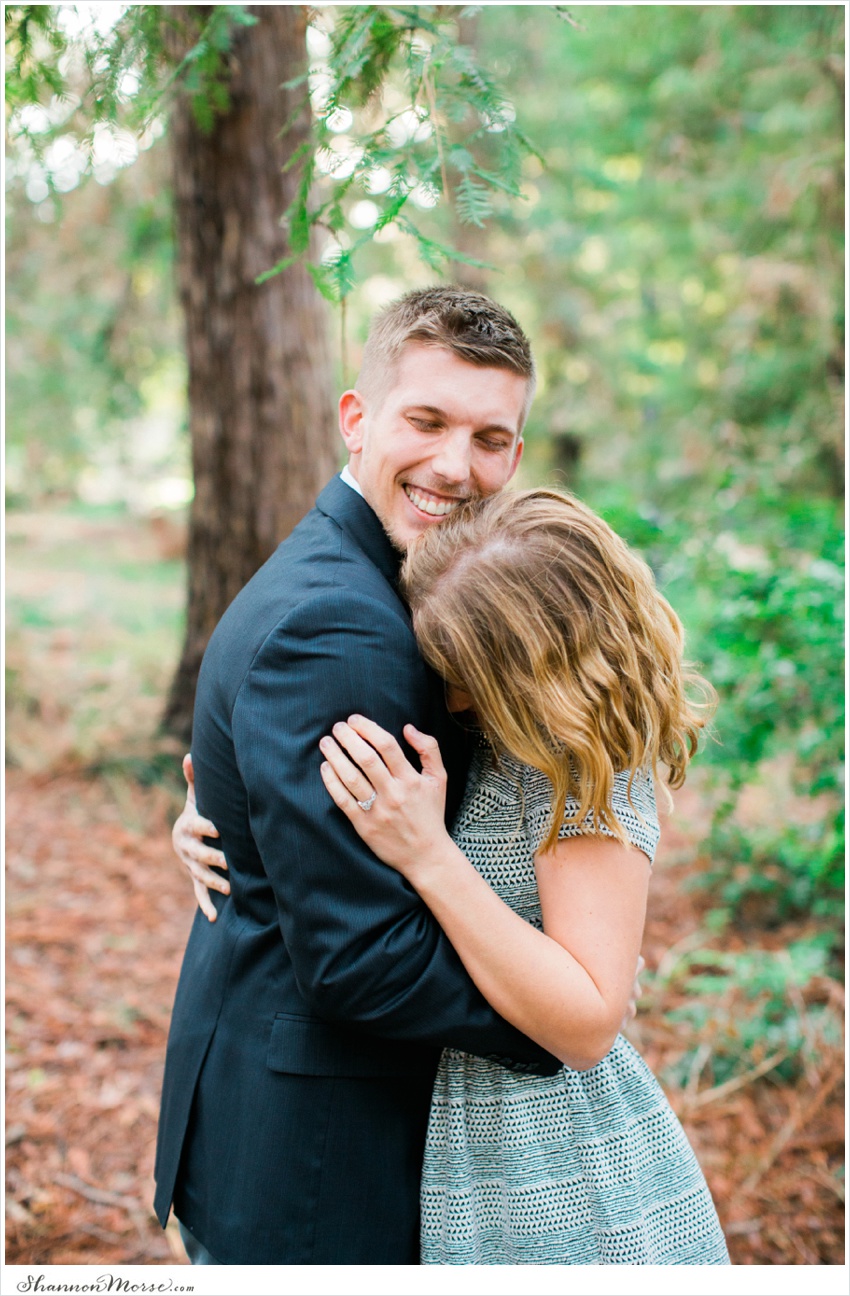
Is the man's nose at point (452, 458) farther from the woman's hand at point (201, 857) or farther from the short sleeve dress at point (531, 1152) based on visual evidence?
the woman's hand at point (201, 857)

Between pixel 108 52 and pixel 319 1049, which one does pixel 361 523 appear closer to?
pixel 319 1049

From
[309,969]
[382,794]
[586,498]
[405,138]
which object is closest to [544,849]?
[382,794]

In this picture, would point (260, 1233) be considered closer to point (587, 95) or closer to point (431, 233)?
point (431, 233)

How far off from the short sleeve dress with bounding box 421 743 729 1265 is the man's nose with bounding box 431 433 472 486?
1.86 ft

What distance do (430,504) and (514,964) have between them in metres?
0.94

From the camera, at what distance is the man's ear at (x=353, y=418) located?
6.67 feet

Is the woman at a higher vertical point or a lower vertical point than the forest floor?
higher

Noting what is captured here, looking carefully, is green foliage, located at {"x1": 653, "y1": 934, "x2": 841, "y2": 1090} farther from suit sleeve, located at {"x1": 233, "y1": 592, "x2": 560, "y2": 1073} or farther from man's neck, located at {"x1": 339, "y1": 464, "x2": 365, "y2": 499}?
man's neck, located at {"x1": 339, "y1": 464, "x2": 365, "y2": 499}

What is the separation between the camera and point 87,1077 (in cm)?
366

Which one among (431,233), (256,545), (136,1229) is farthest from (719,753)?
(431,233)

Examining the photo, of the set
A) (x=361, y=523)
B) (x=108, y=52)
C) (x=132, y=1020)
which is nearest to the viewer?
(x=361, y=523)

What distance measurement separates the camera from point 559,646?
1.54 meters

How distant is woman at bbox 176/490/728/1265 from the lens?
1492 millimetres

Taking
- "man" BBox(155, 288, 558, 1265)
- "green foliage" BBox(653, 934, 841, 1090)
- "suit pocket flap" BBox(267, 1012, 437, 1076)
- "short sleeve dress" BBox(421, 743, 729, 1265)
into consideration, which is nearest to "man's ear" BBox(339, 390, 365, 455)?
"man" BBox(155, 288, 558, 1265)
